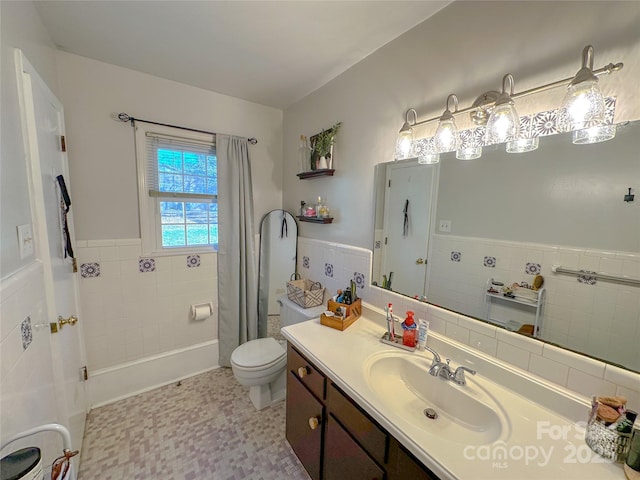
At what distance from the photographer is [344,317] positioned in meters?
1.50

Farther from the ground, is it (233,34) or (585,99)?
(233,34)

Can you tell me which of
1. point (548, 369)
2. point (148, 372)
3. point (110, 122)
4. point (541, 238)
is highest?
point (110, 122)

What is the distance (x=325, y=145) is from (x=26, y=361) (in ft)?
6.06

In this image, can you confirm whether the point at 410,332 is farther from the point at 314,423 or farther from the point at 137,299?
the point at 137,299

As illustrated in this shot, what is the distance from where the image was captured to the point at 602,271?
34.6 inches

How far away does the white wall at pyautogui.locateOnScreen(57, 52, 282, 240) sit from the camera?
175 centimetres

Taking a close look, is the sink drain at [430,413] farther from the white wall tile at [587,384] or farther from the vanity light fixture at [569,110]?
the vanity light fixture at [569,110]

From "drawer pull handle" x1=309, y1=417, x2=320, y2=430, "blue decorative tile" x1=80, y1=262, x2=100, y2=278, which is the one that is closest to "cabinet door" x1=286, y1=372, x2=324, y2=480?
"drawer pull handle" x1=309, y1=417, x2=320, y2=430

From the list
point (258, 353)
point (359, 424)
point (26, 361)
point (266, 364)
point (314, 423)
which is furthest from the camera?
point (258, 353)

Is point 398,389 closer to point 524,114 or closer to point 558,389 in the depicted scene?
point 558,389

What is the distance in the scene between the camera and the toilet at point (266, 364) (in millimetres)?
1783

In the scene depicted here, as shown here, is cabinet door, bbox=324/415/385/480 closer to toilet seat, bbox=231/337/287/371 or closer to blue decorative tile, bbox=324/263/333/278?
toilet seat, bbox=231/337/287/371

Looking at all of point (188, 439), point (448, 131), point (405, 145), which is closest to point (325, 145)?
point (405, 145)

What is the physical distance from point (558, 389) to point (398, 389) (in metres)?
0.57
